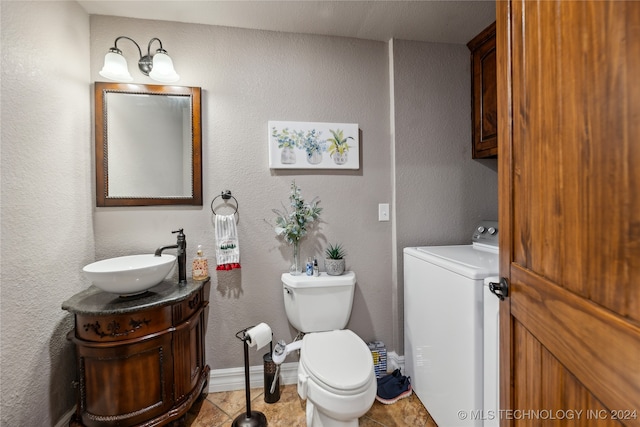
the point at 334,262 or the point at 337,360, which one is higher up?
the point at 334,262

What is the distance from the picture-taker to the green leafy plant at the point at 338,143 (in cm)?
189

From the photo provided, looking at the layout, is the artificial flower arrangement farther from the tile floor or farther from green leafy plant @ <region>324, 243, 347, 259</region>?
the tile floor

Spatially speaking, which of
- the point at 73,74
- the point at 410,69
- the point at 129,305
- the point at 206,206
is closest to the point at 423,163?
the point at 410,69

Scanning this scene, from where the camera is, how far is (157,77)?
163cm

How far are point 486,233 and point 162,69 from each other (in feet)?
7.23

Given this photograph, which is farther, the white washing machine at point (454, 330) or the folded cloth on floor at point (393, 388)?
the folded cloth on floor at point (393, 388)

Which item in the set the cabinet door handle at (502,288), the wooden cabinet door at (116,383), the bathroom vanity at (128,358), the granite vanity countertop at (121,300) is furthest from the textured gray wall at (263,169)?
the cabinet door handle at (502,288)

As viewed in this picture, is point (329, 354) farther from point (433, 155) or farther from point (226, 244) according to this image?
point (433, 155)

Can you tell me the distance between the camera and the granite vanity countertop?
50.4 inches

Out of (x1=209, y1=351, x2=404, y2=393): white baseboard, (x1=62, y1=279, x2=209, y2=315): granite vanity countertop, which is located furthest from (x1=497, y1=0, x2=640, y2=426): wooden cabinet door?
(x1=62, y1=279, x2=209, y2=315): granite vanity countertop

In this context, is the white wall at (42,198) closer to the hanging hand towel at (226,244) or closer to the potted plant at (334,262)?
Result: the hanging hand towel at (226,244)

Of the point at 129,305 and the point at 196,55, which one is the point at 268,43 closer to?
the point at 196,55

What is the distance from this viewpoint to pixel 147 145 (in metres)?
1.71

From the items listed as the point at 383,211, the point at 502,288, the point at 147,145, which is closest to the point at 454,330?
the point at 502,288
